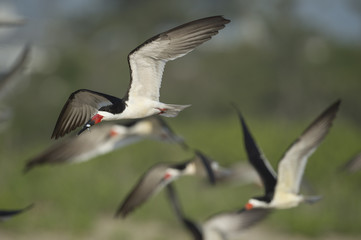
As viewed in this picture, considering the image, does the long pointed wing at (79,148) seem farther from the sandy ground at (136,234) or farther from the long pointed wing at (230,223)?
the sandy ground at (136,234)

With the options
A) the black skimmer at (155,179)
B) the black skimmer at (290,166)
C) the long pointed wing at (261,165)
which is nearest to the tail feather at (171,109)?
the black skimmer at (290,166)

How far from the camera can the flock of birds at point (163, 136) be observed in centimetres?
409

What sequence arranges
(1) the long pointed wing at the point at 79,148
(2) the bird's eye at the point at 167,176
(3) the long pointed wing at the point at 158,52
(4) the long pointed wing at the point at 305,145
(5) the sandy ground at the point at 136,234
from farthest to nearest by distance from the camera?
(5) the sandy ground at the point at 136,234 → (1) the long pointed wing at the point at 79,148 → (2) the bird's eye at the point at 167,176 → (4) the long pointed wing at the point at 305,145 → (3) the long pointed wing at the point at 158,52

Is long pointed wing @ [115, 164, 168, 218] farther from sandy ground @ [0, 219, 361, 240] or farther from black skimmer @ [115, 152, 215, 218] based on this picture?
sandy ground @ [0, 219, 361, 240]

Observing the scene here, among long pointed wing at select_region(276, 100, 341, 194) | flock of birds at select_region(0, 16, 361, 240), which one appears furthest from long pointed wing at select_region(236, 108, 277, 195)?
long pointed wing at select_region(276, 100, 341, 194)

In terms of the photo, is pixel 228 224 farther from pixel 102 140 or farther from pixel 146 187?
pixel 102 140

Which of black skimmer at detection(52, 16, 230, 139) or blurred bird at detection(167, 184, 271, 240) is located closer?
black skimmer at detection(52, 16, 230, 139)

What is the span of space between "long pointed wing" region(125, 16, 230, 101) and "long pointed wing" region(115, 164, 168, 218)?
205cm

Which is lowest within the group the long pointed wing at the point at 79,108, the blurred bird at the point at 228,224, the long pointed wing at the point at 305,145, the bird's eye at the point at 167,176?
the blurred bird at the point at 228,224

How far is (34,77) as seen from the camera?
19031 millimetres

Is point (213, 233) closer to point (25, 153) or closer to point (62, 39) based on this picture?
point (25, 153)

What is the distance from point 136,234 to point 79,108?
4074mm

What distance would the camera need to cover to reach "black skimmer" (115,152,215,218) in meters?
6.15

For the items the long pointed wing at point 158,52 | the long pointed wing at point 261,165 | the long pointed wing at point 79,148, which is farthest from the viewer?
the long pointed wing at point 79,148
